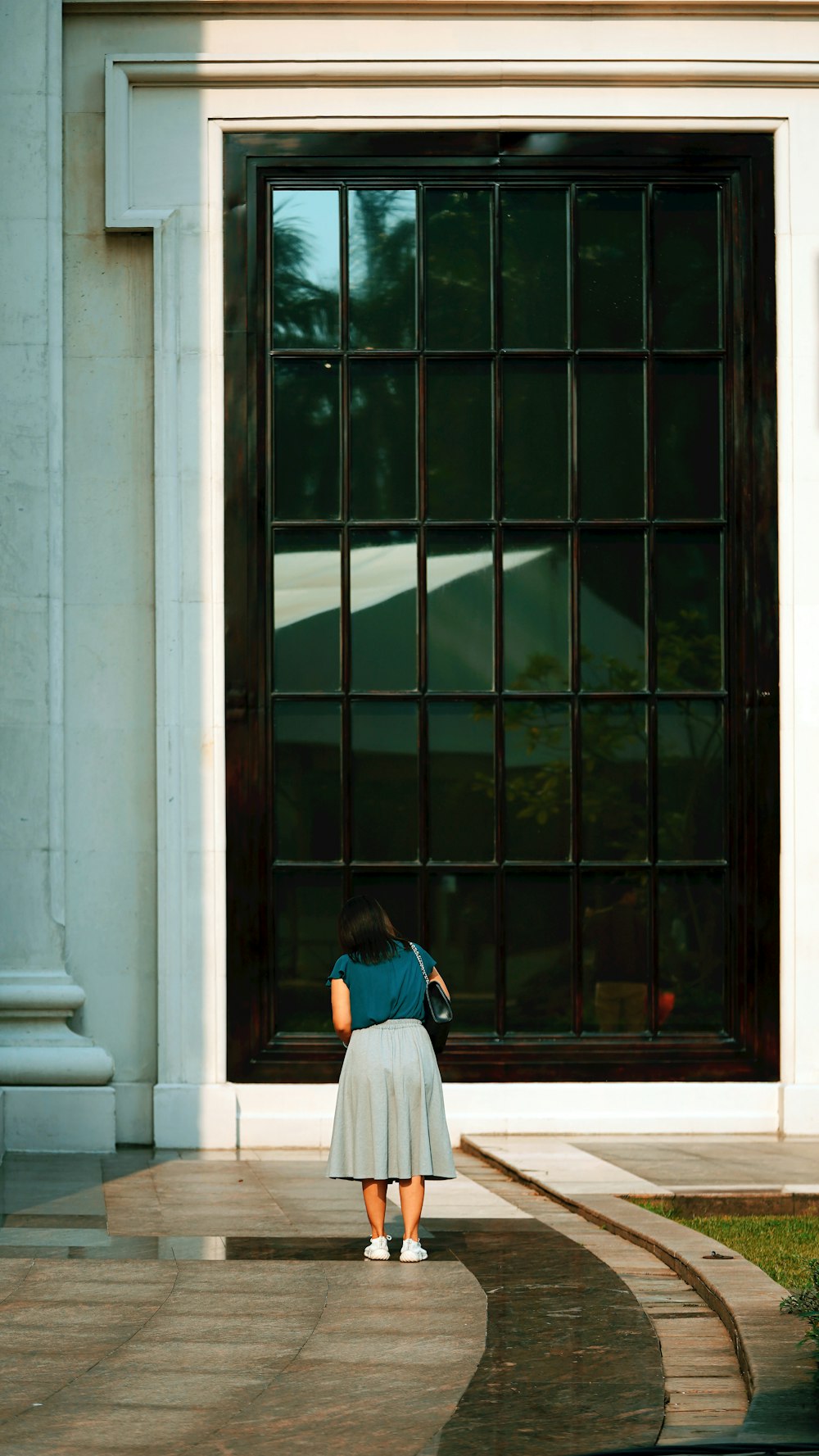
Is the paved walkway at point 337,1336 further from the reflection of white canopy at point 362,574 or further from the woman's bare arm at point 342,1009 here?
the reflection of white canopy at point 362,574

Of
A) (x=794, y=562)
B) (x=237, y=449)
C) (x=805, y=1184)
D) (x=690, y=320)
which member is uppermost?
(x=690, y=320)

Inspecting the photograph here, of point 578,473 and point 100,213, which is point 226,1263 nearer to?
point 578,473

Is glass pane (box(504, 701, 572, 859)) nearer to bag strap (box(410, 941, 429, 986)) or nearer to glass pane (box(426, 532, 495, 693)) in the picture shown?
glass pane (box(426, 532, 495, 693))

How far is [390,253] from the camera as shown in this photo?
14688 millimetres

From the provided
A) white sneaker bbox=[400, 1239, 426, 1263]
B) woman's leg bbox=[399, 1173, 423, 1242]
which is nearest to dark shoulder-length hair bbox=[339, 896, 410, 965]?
woman's leg bbox=[399, 1173, 423, 1242]

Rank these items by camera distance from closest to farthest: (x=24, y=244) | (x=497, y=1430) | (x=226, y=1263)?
(x=497, y=1430)
(x=226, y=1263)
(x=24, y=244)

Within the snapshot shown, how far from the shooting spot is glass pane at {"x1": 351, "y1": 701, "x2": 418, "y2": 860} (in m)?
14.5

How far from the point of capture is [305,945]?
1438 centimetres

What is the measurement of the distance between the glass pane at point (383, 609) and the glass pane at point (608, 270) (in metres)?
2.36

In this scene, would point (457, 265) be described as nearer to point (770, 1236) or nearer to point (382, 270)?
point (382, 270)

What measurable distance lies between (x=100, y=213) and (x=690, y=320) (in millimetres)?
4995

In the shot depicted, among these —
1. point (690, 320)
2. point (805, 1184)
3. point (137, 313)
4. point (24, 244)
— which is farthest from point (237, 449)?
point (805, 1184)

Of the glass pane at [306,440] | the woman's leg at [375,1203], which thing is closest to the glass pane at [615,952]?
the glass pane at [306,440]

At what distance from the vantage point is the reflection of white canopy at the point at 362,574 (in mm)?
14586
